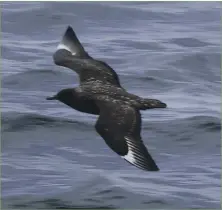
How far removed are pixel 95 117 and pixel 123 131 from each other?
14.6ft

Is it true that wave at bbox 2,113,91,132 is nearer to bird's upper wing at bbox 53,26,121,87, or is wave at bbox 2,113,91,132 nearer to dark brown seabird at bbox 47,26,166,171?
bird's upper wing at bbox 53,26,121,87

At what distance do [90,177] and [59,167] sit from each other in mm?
571

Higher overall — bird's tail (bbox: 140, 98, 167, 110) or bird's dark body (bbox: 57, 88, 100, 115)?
bird's tail (bbox: 140, 98, 167, 110)

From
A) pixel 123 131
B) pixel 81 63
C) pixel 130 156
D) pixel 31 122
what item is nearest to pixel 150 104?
pixel 123 131

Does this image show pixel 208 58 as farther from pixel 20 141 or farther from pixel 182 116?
pixel 20 141

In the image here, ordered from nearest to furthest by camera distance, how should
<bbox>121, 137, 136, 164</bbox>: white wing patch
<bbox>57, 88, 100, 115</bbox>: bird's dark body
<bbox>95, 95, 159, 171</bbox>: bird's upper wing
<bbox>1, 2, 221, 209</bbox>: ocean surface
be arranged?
<bbox>121, 137, 136, 164</bbox>: white wing patch < <bbox>95, 95, 159, 171</bbox>: bird's upper wing < <bbox>57, 88, 100, 115</bbox>: bird's dark body < <bbox>1, 2, 221, 209</bbox>: ocean surface

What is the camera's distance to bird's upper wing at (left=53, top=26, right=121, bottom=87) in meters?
12.3

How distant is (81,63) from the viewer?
41.8 ft

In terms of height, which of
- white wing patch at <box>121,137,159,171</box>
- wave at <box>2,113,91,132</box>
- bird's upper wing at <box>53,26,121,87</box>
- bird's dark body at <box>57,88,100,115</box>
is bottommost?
wave at <box>2,113,91,132</box>

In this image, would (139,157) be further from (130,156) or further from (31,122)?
(31,122)

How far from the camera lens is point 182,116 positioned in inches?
589

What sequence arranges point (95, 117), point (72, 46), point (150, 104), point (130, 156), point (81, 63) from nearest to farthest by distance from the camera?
point (130, 156) < point (150, 104) < point (81, 63) < point (72, 46) < point (95, 117)

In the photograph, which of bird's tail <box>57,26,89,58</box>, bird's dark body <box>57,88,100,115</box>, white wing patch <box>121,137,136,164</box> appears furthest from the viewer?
bird's tail <box>57,26,89,58</box>

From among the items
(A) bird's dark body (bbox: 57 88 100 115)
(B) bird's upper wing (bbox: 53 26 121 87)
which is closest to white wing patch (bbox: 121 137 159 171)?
(A) bird's dark body (bbox: 57 88 100 115)
